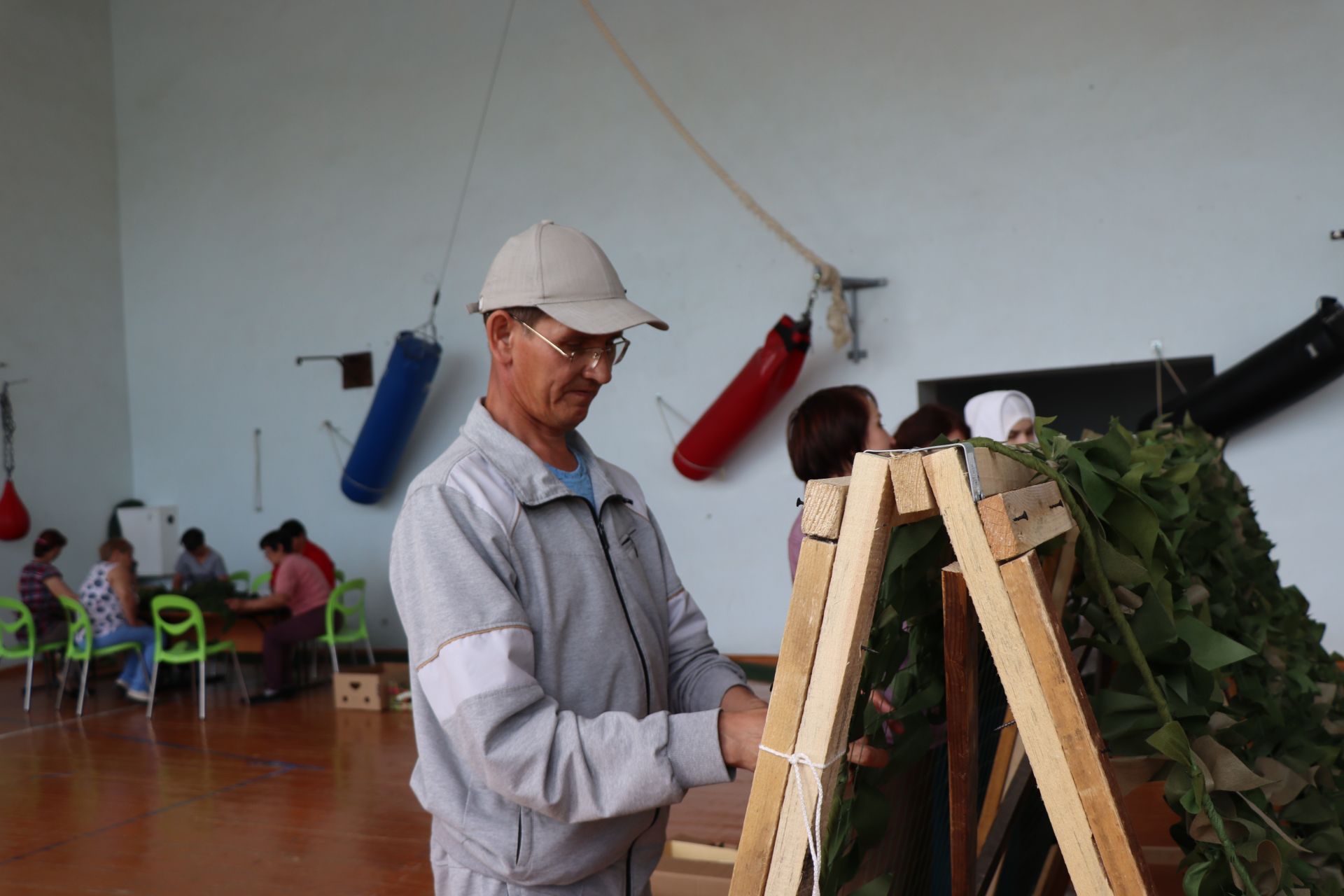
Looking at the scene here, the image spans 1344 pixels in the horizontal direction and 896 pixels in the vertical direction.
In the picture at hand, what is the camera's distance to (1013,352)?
6000 mm

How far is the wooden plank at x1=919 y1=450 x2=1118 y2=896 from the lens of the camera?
77cm

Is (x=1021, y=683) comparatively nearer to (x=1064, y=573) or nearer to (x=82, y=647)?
(x=1064, y=573)

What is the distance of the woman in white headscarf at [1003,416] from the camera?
3.13m

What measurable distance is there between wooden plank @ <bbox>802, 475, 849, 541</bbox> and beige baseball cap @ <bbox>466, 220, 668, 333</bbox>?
1.71 ft

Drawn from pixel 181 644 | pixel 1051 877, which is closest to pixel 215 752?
pixel 181 644

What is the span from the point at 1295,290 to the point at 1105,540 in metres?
5.24

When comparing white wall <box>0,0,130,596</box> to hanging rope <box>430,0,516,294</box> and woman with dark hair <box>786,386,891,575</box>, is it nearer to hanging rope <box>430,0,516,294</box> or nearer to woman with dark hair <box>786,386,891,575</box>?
hanging rope <box>430,0,516,294</box>

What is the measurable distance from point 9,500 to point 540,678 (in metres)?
8.05

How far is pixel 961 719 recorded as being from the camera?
3.62 feet

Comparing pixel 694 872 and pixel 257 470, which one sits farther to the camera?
pixel 257 470

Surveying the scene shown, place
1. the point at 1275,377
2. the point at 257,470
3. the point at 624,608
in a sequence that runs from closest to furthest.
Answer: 1. the point at 624,608
2. the point at 1275,377
3. the point at 257,470

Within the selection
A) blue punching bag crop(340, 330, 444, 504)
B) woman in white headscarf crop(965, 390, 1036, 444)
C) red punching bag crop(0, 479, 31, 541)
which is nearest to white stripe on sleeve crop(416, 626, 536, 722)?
woman in white headscarf crop(965, 390, 1036, 444)

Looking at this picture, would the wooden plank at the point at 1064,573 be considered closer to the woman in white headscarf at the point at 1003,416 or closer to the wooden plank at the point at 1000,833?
the wooden plank at the point at 1000,833

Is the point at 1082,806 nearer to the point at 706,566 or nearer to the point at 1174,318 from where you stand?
the point at 1174,318
